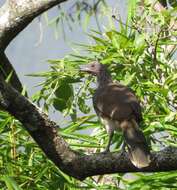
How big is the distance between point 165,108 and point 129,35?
54 cm

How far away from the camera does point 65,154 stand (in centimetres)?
236

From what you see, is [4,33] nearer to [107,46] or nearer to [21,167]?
[21,167]

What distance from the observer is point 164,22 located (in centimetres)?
303

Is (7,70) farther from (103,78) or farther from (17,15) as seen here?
(17,15)

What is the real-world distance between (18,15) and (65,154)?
1.66ft

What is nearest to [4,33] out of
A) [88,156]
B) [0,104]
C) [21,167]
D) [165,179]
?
[0,104]

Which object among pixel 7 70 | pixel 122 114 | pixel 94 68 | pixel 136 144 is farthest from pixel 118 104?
pixel 94 68

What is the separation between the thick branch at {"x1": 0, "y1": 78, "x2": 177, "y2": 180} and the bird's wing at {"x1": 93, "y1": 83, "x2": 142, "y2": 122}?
1.49 feet

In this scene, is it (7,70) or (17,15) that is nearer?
(17,15)

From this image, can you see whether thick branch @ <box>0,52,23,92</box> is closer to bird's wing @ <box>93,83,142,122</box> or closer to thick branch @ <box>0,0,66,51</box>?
bird's wing @ <box>93,83,142,122</box>

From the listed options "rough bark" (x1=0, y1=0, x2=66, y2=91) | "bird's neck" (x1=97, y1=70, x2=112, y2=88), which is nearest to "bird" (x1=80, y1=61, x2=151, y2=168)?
"bird's neck" (x1=97, y1=70, x2=112, y2=88)

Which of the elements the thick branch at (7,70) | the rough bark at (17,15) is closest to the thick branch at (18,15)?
the rough bark at (17,15)

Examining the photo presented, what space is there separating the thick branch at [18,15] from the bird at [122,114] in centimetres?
55

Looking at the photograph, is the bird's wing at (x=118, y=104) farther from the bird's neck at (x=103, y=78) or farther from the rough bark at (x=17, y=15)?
the rough bark at (x=17, y=15)
